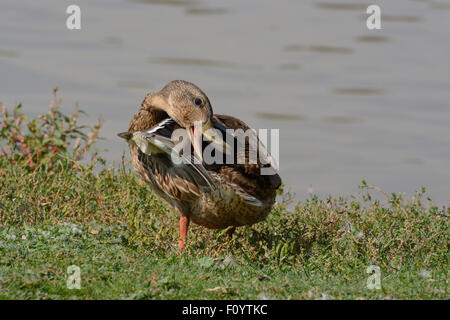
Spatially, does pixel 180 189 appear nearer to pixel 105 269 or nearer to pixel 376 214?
pixel 105 269

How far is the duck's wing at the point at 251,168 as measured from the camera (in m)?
6.12

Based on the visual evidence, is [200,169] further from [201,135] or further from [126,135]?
[126,135]

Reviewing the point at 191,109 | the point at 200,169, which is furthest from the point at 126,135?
the point at 200,169

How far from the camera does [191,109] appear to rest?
6.03 metres

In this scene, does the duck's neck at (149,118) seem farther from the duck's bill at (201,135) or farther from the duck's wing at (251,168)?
the duck's bill at (201,135)

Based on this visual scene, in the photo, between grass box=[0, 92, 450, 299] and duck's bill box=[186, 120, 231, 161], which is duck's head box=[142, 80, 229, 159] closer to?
duck's bill box=[186, 120, 231, 161]

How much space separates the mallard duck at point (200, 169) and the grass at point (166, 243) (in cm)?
28

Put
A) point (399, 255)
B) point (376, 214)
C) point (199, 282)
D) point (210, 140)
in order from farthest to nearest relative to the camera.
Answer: point (376, 214)
point (399, 255)
point (210, 140)
point (199, 282)

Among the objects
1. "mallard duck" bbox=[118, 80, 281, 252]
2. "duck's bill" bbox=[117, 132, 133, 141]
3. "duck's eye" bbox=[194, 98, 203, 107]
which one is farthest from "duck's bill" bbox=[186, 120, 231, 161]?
"duck's bill" bbox=[117, 132, 133, 141]

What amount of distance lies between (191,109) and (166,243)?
1.22m

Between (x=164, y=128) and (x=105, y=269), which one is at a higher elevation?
(x=164, y=128)
